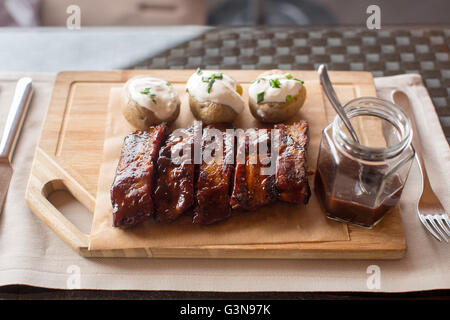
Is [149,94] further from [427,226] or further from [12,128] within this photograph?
[427,226]

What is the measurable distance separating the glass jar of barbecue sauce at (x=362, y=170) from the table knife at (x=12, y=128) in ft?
3.71

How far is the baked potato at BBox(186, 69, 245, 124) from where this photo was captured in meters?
1.56

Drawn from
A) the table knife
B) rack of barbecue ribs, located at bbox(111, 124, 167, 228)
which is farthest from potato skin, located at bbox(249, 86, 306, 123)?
the table knife

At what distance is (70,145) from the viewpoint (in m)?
1.69

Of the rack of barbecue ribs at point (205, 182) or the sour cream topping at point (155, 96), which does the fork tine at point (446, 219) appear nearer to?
the rack of barbecue ribs at point (205, 182)

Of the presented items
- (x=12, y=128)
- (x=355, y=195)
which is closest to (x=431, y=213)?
(x=355, y=195)

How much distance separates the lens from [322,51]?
7.05ft

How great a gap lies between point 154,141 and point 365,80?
3.06ft

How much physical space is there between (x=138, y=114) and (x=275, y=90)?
0.49 meters

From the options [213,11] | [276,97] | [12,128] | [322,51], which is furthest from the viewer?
[213,11]

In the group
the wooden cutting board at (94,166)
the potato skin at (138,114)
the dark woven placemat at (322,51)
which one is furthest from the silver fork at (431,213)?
the potato skin at (138,114)

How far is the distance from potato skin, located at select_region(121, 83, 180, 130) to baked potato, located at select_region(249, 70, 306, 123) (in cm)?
29

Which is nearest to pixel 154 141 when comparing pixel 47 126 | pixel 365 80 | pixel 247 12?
pixel 47 126

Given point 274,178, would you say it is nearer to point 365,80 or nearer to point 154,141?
point 154,141
